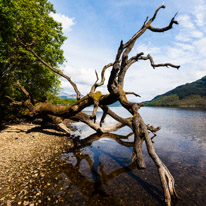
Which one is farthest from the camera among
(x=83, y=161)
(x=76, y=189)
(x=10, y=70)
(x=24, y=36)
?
(x=10, y=70)

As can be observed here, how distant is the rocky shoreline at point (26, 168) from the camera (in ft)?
21.0

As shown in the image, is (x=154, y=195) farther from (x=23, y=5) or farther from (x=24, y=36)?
(x=23, y=5)

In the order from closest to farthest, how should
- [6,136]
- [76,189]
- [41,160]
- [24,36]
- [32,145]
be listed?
[76,189]
[41,160]
[32,145]
[6,136]
[24,36]

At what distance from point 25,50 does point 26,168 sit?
16085 millimetres

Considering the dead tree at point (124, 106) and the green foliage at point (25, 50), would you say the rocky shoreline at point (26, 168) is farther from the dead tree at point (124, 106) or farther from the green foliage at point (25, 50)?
the green foliage at point (25, 50)

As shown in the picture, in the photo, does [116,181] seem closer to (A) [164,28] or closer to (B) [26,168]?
(B) [26,168]

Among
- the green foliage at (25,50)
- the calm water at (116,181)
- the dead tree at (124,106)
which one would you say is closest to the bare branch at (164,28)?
the dead tree at (124,106)

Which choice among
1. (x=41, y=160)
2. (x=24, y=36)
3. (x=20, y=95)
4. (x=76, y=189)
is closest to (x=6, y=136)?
(x=41, y=160)

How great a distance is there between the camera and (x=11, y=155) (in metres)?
10.4

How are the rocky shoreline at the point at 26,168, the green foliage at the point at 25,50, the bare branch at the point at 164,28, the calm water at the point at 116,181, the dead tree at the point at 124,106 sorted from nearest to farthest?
the dead tree at the point at 124,106, the rocky shoreline at the point at 26,168, the calm water at the point at 116,181, the bare branch at the point at 164,28, the green foliage at the point at 25,50

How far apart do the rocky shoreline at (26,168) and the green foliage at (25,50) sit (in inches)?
393

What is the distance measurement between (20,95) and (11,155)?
14.1m

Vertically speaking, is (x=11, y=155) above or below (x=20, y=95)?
below

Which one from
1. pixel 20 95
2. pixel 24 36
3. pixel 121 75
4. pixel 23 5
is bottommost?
pixel 20 95
